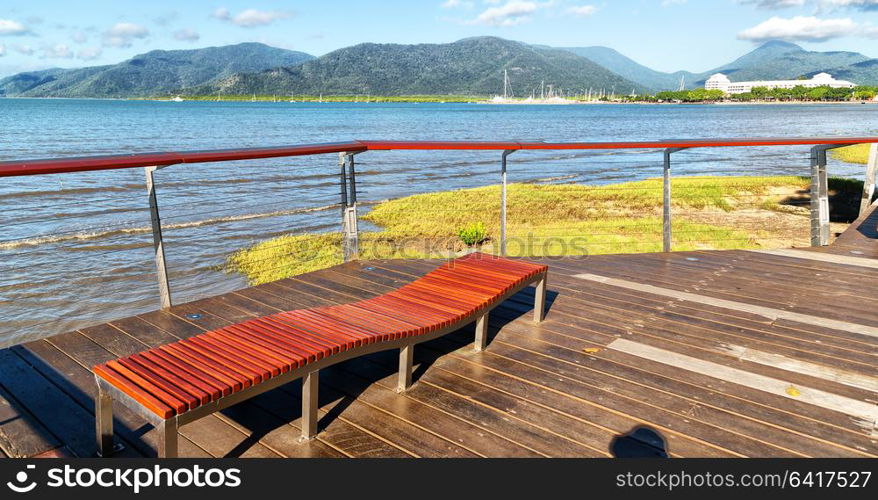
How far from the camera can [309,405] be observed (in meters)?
2.50

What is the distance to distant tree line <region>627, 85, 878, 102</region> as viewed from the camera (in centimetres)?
13812

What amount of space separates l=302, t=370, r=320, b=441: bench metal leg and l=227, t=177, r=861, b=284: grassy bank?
7.33 metres

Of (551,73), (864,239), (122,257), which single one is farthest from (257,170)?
(551,73)

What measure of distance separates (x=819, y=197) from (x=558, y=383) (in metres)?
5.00

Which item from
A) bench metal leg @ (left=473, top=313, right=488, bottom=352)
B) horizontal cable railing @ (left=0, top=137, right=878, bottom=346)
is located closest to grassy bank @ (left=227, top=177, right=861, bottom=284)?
horizontal cable railing @ (left=0, top=137, right=878, bottom=346)

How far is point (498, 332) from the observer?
3891mm

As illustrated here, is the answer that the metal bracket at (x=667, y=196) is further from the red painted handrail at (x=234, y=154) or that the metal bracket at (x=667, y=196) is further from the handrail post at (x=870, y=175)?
the handrail post at (x=870, y=175)

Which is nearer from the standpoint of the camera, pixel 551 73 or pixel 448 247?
pixel 448 247

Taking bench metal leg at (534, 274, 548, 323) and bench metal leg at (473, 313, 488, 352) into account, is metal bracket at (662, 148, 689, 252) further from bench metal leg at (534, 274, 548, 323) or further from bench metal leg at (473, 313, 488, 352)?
bench metal leg at (473, 313, 488, 352)

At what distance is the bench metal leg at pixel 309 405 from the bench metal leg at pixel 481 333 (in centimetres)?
122

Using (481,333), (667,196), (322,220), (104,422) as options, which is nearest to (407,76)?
(322,220)

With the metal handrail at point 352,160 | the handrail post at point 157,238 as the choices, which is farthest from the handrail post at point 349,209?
the handrail post at point 157,238

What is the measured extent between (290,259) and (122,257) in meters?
3.57
